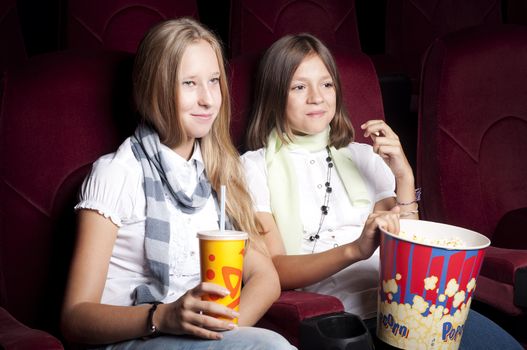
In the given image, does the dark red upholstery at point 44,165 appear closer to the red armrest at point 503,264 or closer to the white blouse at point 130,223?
the white blouse at point 130,223

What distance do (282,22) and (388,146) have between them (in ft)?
4.07

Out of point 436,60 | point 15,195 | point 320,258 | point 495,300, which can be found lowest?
point 495,300

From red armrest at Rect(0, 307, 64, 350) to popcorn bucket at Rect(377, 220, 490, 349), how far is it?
0.52 meters

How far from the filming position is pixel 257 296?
4.27 ft

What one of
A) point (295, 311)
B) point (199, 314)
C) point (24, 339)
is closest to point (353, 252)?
point (295, 311)

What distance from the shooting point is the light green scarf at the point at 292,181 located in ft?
4.97

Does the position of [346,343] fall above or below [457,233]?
below

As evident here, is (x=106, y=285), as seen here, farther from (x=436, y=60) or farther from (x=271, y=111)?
(x=436, y=60)

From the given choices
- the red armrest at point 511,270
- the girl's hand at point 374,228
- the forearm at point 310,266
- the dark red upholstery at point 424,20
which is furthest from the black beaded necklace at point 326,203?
the dark red upholstery at point 424,20

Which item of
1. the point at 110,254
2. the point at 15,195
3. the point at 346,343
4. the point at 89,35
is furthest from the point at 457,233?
the point at 89,35

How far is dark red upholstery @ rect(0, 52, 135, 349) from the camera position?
53.6 inches

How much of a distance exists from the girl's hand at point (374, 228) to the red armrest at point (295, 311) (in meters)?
0.12

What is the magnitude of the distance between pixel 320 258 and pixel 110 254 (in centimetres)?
42

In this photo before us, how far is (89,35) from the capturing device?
7.65ft
